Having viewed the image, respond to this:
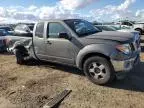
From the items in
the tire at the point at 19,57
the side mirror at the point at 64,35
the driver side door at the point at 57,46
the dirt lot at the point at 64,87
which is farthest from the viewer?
the tire at the point at 19,57

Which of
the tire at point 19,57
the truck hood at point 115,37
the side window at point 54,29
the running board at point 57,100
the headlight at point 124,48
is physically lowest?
the running board at point 57,100

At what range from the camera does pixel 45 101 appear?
5855 mm

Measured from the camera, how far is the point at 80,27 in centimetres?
780

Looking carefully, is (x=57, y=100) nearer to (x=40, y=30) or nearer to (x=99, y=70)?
(x=99, y=70)

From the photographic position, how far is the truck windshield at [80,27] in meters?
7.49

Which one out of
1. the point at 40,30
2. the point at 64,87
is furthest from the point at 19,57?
the point at 64,87

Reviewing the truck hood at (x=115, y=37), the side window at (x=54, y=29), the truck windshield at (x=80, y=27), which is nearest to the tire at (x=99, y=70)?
the truck hood at (x=115, y=37)

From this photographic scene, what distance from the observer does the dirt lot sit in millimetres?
5677

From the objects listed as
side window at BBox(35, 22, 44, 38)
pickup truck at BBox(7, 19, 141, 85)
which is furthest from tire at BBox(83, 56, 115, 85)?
side window at BBox(35, 22, 44, 38)

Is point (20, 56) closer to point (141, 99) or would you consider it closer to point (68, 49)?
point (68, 49)

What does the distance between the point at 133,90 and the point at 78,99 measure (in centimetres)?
152

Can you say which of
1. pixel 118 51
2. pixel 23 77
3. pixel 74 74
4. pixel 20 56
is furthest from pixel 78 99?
pixel 20 56

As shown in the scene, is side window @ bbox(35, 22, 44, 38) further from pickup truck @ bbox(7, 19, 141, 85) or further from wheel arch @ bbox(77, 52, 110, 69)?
wheel arch @ bbox(77, 52, 110, 69)

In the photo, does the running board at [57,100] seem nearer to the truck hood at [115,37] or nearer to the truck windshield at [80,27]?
the truck hood at [115,37]
